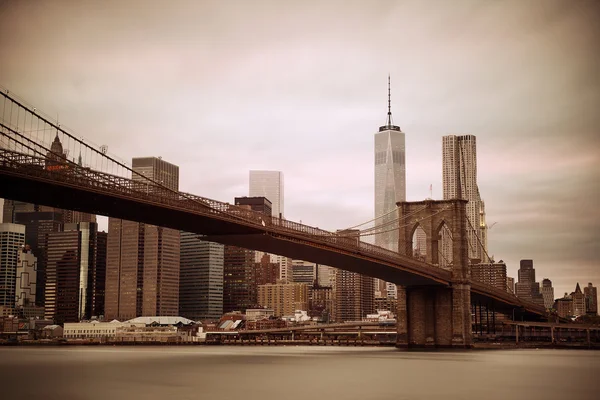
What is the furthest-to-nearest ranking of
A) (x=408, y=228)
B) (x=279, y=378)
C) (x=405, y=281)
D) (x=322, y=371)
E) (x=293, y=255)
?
(x=408, y=228), (x=405, y=281), (x=293, y=255), (x=322, y=371), (x=279, y=378)

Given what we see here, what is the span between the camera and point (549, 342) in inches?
3157

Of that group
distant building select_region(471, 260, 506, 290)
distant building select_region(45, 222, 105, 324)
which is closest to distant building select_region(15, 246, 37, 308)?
distant building select_region(45, 222, 105, 324)

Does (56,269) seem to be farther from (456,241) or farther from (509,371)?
(509,371)

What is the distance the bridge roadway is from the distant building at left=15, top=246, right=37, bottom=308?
141155 millimetres

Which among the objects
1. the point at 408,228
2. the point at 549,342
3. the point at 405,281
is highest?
the point at 408,228

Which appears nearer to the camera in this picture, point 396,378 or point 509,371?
point 396,378

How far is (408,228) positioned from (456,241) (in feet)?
16.8

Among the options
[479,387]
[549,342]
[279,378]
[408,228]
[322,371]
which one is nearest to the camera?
[479,387]

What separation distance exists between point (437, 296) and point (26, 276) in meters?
146

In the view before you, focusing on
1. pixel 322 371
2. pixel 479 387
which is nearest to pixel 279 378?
pixel 322 371

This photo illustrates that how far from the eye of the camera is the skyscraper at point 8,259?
600ft

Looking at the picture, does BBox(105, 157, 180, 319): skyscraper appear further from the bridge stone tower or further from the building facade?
the bridge stone tower

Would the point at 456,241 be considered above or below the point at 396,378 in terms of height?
above

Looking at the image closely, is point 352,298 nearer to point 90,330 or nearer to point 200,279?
point 200,279
